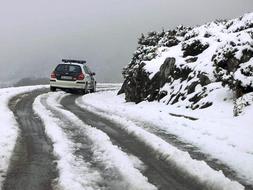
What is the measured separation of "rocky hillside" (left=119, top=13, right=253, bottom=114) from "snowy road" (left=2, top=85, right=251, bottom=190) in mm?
4141

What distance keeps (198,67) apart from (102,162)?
9862mm

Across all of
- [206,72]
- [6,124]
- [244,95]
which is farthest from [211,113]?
[6,124]

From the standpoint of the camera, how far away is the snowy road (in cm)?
550

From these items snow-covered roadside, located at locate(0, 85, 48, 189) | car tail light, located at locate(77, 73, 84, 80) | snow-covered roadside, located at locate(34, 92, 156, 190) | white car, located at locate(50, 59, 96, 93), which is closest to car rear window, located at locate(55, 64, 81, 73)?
white car, located at locate(50, 59, 96, 93)

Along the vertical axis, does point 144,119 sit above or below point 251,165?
below

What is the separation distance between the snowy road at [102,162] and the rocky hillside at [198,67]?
414 cm

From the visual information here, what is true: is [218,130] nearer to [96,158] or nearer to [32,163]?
[96,158]

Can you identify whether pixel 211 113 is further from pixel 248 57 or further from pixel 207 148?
pixel 207 148

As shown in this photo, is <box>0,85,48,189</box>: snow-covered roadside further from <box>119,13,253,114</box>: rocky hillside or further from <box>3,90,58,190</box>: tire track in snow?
<box>119,13,253,114</box>: rocky hillside

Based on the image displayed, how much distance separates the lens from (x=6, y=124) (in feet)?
32.7

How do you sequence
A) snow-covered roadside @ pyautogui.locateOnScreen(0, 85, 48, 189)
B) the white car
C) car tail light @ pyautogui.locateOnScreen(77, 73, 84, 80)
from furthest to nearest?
car tail light @ pyautogui.locateOnScreen(77, 73, 84, 80), the white car, snow-covered roadside @ pyautogui.locateOnScreen(0, 85, 48, 189)

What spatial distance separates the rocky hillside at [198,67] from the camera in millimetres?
12772

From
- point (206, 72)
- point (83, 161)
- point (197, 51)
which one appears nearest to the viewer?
point (83, 161)

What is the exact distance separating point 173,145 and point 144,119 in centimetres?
341
